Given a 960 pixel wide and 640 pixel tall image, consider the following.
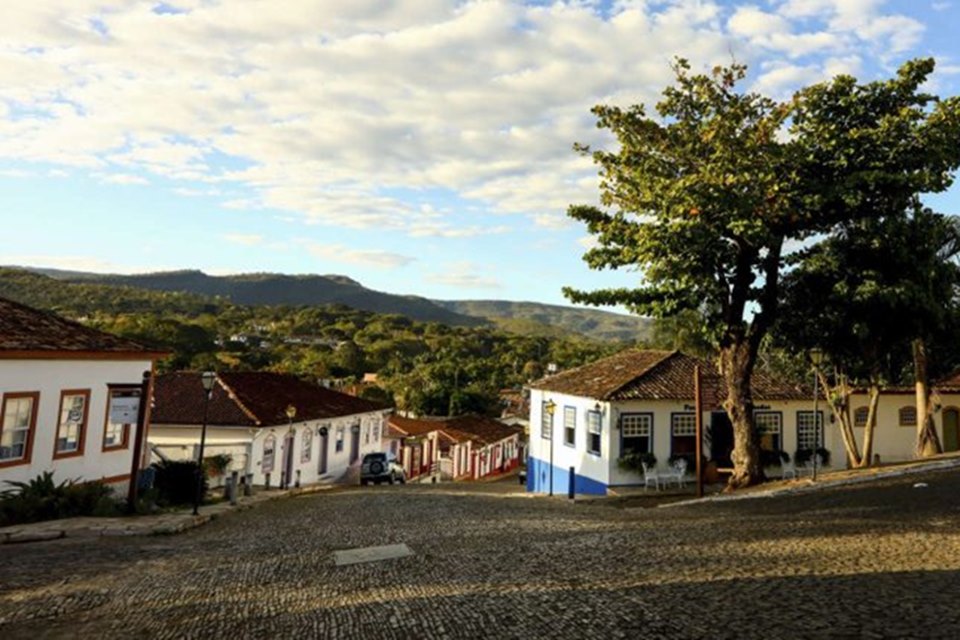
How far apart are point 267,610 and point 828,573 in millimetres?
6790

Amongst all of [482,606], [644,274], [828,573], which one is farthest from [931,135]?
[482,606]

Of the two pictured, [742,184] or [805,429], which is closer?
[742,184]

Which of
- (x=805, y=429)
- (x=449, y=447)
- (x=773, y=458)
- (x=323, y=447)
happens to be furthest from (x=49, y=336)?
(x=449, y=447)

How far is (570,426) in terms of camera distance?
89.9ft

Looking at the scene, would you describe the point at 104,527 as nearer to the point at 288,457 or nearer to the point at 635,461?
the point at 288,457

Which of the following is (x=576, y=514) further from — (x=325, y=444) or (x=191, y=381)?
(x=191, y=381)

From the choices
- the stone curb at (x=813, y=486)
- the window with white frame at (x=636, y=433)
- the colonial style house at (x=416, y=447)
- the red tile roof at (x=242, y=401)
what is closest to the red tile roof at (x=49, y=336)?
the red tile roof at (x=242, y=401)

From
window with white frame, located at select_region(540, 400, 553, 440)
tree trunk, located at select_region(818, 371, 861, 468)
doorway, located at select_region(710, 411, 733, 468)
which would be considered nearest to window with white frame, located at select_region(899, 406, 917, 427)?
tree trunk, located at select_region(818, 371, 861, 468)

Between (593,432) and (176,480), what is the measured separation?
15.2 metres

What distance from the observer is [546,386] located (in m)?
30.0

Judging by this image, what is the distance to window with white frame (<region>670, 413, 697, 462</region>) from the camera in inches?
969

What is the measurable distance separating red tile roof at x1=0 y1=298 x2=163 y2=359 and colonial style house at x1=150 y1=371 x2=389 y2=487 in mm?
5288

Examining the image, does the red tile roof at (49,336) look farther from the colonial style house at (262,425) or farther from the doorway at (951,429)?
the doorway at (951,429)

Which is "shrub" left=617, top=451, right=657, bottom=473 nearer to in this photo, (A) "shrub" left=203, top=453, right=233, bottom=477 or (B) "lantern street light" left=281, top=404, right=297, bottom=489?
(B) "lantern street light" left=281, top=404, right=297, bottom=489
